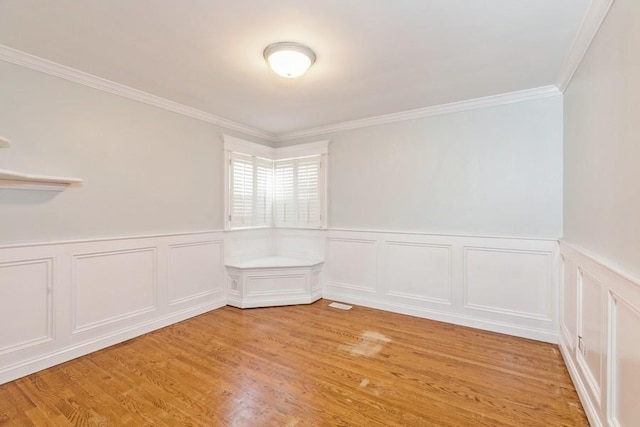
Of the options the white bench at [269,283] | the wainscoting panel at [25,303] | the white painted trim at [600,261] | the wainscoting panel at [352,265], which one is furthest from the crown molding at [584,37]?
the wainscoting panel at [25,303]

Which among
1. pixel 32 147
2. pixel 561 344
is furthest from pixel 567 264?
pixel 32 147

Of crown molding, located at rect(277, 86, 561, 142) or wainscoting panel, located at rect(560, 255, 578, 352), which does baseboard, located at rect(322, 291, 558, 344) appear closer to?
wainscoting panel, located at rect(560, 255, 578, 352)

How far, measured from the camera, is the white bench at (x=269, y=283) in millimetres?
4070

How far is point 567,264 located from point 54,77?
469cm

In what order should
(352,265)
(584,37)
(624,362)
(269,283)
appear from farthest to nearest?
(352,265)
(269,283)
(584,37)
(624,362)

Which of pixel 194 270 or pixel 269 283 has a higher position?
pixel 194 270

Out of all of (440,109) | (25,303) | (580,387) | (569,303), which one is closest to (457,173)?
(440,109)

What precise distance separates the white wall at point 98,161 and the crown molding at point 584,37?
3.73m

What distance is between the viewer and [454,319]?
355 centimetres

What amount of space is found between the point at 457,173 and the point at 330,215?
181cm

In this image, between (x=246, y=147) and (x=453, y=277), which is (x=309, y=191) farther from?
(x=453, y=277)

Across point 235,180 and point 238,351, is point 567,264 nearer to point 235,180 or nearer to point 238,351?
point 238,351

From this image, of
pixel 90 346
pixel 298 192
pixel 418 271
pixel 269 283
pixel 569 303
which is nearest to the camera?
pixel 569 303

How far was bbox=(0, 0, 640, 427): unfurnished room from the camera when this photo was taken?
190 cm
